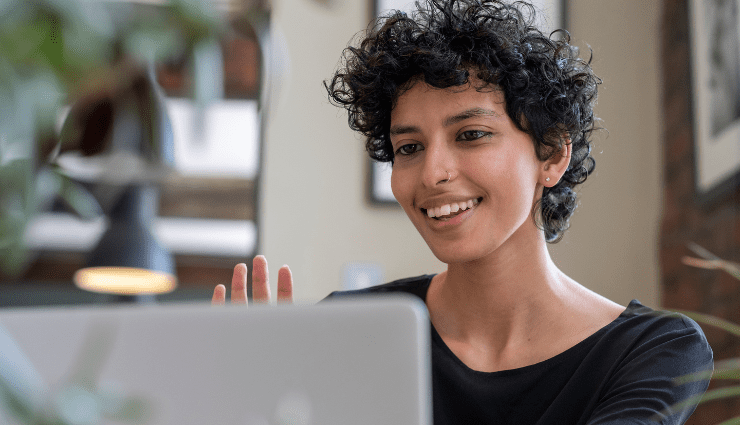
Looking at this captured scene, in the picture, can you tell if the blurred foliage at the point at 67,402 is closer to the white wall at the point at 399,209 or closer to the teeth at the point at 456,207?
the teeth at the point at 456,207

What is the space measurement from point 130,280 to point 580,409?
1.96 meters

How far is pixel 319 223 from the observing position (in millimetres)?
2547

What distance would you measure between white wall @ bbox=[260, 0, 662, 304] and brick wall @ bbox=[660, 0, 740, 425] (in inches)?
2.8

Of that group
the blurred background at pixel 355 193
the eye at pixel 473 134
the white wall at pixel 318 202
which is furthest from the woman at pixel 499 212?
the white wall at pixel 318 202

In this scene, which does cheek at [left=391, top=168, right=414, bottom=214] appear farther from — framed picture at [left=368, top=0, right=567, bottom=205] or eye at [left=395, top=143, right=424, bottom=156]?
framed picture at [left=368, top=0, right=567, bottom=205]

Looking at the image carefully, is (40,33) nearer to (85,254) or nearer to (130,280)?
(130,280)

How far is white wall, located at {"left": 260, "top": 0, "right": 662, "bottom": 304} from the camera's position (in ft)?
8.17

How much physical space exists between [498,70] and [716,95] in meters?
1.21

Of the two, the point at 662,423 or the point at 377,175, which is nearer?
the point at 662,423

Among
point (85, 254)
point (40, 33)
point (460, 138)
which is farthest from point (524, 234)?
point (85, 254)

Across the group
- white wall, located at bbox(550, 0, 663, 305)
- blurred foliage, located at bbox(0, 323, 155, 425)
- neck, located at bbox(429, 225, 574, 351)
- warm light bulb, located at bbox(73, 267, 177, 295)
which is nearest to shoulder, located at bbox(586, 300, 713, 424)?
neck, located at bbox(429, 225, 574, 351)

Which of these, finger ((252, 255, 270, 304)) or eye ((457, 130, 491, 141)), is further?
eye ((457, 130, 491, 141))

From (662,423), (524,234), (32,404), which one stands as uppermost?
(32,404)

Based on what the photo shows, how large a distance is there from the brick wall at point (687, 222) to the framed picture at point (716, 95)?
0.19 feet
